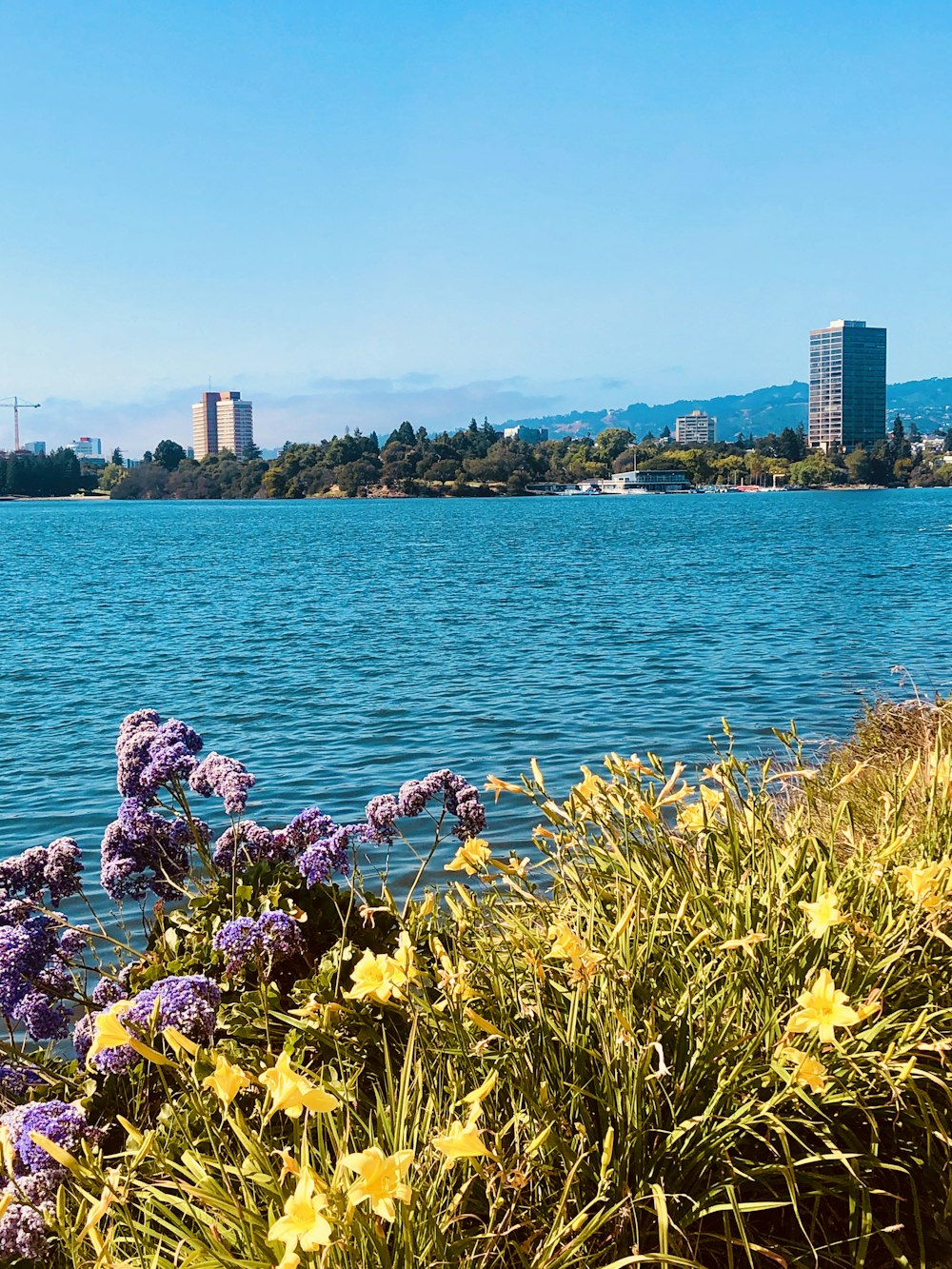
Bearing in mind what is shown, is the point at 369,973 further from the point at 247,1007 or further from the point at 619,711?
the point at 619,711

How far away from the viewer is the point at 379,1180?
2.09 meters

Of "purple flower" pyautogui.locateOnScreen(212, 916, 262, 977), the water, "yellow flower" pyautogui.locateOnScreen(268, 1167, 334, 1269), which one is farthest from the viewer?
the water

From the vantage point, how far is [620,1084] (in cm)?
303

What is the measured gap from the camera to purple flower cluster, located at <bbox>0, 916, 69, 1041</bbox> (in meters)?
3.96

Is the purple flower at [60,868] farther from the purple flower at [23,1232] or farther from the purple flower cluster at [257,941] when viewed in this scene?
the purple flower at [23,1232]

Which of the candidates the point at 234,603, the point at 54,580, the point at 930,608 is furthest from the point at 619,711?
the point at 54,580

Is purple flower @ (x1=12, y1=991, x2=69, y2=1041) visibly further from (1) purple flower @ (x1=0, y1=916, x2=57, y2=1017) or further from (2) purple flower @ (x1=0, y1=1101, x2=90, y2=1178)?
(2) purple flower @ (x1=0, y1=1101, x2=90, y2=1178)

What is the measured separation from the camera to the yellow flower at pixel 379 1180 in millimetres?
2072

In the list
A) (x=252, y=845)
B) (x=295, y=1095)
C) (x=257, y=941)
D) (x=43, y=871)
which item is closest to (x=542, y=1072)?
(x=295, y=1095)

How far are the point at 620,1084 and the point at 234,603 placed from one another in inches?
1496

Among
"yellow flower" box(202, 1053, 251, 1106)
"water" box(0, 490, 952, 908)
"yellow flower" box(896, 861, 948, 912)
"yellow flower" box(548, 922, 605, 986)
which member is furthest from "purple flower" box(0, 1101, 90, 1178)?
"water" box(0, 490, 952, 908)

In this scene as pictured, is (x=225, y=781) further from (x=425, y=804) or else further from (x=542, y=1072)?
(x=542, y=1072)

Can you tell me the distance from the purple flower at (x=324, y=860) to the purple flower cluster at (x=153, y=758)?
0.80m

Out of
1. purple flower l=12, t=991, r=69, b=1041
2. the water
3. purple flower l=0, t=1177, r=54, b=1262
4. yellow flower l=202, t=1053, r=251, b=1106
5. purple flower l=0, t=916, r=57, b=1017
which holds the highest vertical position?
yellow flower l=202, t=1053, r=251, b=1106
